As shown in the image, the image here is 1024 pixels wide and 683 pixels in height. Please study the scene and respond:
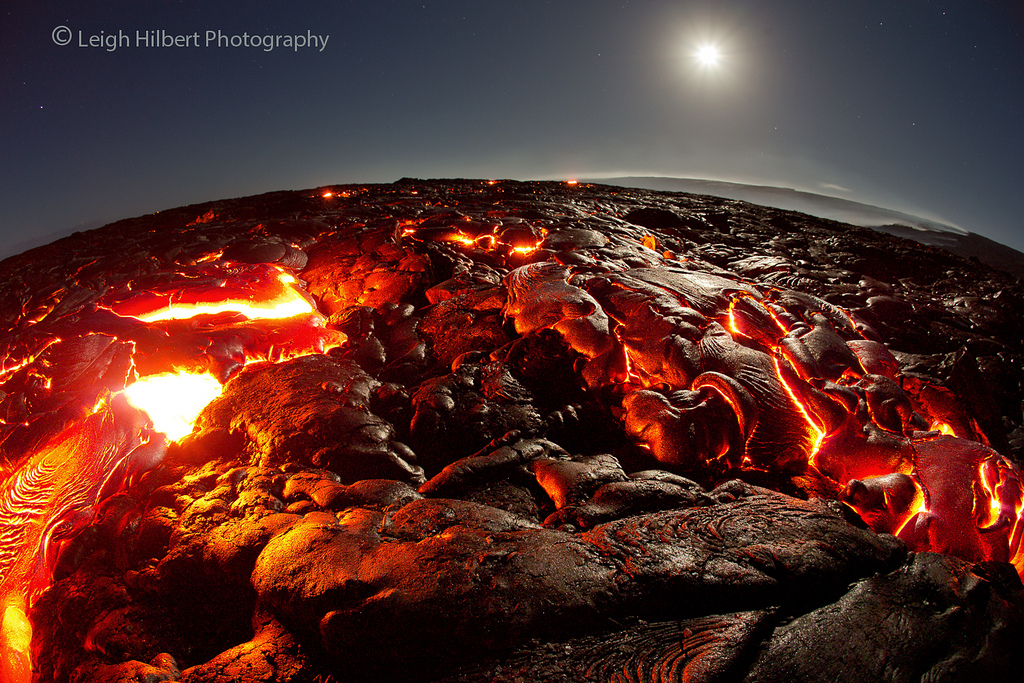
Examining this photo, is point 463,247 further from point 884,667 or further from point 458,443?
point 884,667

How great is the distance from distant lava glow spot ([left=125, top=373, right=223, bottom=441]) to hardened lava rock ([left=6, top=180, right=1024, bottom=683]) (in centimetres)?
11

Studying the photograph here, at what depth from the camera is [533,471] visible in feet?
6.91

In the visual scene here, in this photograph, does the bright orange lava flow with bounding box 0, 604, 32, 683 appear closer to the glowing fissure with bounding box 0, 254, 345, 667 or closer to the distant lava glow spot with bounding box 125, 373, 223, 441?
the glowing fissure with bounding box 0, 254, 345, 667

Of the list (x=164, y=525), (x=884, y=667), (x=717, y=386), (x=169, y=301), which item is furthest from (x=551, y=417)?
(x=169, y=301)

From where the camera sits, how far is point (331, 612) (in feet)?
4.67

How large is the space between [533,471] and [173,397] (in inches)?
90.7

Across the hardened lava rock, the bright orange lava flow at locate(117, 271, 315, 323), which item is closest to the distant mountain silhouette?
the hardened lava rock

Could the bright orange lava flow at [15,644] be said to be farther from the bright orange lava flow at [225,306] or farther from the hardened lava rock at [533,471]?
the bright orange lava flow at [225,306]

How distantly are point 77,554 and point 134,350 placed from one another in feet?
5.00

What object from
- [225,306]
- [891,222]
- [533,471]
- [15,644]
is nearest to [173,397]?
[225,306]

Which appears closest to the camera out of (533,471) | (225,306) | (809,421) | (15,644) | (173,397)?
(15,644)

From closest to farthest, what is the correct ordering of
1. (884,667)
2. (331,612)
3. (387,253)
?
(884,667) < (331,612) < (387,253)

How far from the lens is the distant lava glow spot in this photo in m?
2.47

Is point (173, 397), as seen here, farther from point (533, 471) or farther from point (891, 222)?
point (891, 222)
